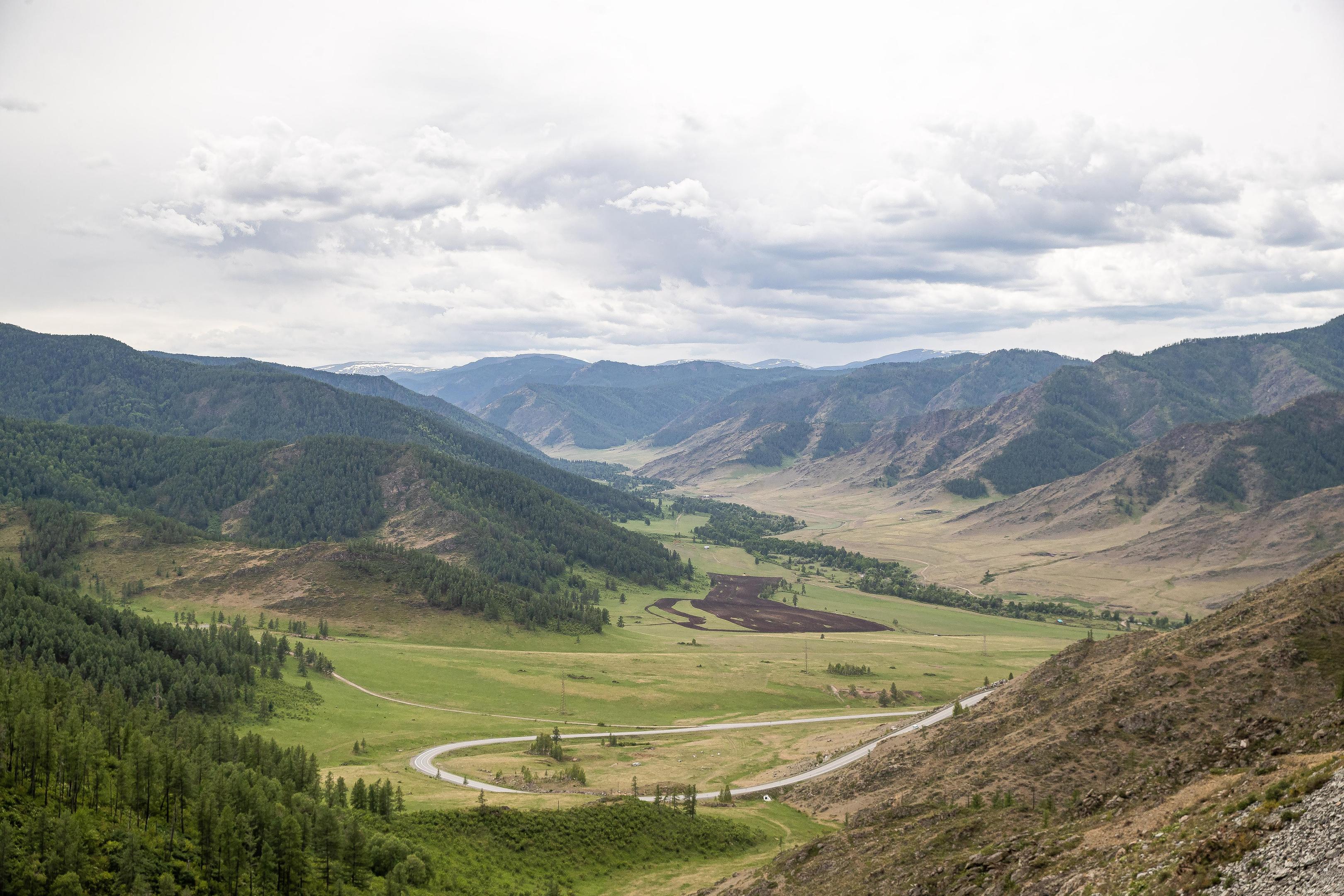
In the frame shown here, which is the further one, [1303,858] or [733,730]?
[733,730]

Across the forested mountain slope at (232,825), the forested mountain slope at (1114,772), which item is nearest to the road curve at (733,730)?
the forested mountain slope at (1114,772)

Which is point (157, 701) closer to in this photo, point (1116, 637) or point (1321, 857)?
point (1116, 637)

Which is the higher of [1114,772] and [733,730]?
[1114,772]

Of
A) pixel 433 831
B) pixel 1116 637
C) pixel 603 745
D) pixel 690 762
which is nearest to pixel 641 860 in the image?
pixel 433 831

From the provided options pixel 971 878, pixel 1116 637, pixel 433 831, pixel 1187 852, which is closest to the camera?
pixel 1187 852

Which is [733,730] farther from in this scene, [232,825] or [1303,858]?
[1303,858]

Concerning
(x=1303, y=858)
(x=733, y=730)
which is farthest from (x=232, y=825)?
(x=733, y=730)

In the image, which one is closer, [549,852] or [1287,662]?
[1287,662]
